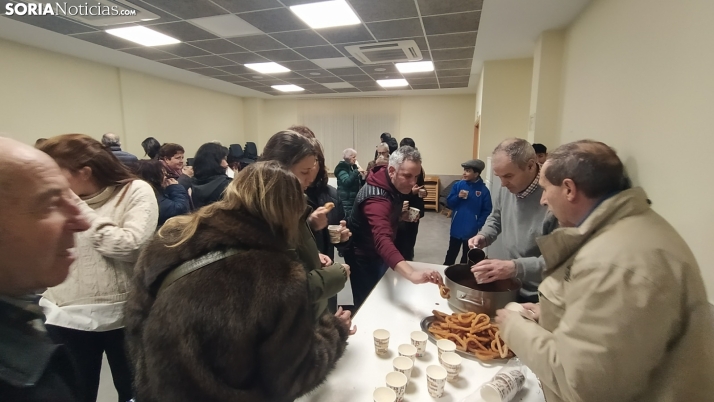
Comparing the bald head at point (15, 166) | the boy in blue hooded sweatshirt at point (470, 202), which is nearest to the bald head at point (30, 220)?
the bald head at point (15, 166)

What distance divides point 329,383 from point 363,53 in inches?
149

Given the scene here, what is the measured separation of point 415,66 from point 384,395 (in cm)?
461

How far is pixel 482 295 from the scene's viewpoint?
1.24 meters

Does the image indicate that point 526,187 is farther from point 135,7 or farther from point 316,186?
point 135,7

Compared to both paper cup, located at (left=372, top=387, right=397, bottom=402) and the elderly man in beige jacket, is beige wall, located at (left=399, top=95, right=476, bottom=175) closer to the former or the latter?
the elderly man in beige jacket

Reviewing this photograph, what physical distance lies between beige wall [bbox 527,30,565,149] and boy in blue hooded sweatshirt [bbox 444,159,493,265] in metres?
0.66

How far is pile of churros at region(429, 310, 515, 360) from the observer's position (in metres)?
1.08

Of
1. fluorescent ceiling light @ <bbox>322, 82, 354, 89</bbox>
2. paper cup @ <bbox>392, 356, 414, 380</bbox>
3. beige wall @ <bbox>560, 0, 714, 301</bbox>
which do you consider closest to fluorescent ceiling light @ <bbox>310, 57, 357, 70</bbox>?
fluorescent ceiling light @ <bbox>322, 82, 354, 89</bbox>

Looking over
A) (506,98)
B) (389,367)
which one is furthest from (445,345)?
(506,98)

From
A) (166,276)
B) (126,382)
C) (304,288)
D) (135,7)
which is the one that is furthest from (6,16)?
(304,288)

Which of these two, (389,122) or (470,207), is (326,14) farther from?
(389,122)

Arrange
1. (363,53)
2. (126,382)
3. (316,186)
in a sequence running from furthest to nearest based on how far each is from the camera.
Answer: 1. (363,53)
2. (316,186)
3. (126,382)

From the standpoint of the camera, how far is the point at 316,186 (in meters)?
1.94

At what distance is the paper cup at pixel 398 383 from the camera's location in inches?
35.2
